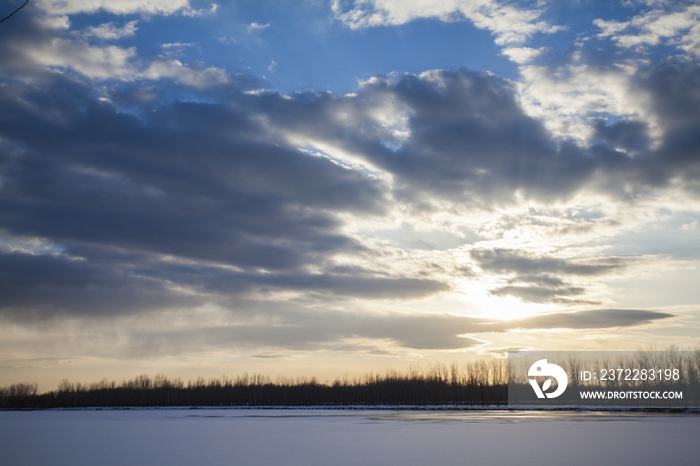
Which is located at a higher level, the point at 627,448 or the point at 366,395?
the point at 627,448

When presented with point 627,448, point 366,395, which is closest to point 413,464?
point 627,448

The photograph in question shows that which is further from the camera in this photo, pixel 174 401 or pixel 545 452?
pixel 174 401

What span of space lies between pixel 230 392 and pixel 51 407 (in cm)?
5564

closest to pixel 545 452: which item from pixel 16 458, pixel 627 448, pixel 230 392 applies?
pixel 627 448

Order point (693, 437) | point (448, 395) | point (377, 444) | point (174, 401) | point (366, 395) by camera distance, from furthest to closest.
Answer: point (174, 401)
point (366, 395)
point (448, 395)
point (693, 437)
point (377, 444)

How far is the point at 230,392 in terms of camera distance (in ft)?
516

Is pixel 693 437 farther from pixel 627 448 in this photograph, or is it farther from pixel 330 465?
pixel 330 465

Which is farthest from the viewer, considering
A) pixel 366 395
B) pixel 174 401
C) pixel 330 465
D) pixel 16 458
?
pixel 174 401

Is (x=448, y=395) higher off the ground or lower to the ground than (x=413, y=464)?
lower

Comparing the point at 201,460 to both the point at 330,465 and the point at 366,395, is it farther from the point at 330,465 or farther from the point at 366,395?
the point at 366,395

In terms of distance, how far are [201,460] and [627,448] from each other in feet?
53.6
